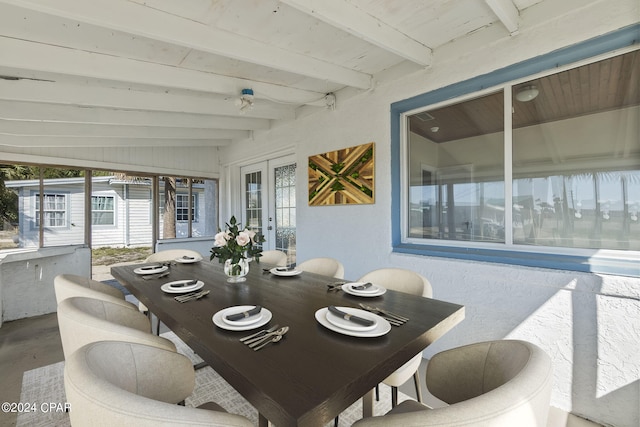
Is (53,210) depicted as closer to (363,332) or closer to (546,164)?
(363,332)

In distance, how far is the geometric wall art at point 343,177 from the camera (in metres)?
2.86

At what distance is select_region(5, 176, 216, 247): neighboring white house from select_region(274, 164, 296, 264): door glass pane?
194 centimetres

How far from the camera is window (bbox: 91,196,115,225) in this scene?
439 centimetres

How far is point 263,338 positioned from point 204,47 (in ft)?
6.36

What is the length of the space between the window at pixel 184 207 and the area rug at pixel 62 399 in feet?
10.6

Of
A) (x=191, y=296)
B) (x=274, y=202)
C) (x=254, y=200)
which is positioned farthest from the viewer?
(x=254, y=200)

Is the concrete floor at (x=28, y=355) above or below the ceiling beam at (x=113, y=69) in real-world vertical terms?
below

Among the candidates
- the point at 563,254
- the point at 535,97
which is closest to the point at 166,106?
the point at 535,97

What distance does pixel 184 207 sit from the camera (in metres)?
5.37

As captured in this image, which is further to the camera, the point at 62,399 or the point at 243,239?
the point at 62,399

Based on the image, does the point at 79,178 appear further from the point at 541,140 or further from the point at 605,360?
the point at 605,360

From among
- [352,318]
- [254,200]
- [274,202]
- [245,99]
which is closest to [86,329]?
[352,318]

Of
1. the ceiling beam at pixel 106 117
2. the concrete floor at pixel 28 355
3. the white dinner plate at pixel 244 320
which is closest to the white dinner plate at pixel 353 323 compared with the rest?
the white dinner plate at pixel 244 320

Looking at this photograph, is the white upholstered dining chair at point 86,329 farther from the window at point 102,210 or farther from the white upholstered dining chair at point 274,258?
the window at point 102,210
